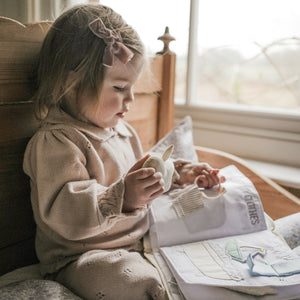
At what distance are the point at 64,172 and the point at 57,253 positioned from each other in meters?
0.18

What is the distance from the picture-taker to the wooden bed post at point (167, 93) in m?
1.23

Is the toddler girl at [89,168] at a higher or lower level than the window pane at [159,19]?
lower

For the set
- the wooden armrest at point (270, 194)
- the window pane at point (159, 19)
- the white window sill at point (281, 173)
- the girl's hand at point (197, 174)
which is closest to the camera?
the girl's hand at point (197, 174)

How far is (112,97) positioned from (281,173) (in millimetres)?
761

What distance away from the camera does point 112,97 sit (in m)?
0.76

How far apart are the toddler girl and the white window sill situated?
0.59m

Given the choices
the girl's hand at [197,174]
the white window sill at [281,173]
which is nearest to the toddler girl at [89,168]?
the girl's hand at [197,174]

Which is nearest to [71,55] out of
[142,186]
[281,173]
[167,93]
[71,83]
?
[71,83]

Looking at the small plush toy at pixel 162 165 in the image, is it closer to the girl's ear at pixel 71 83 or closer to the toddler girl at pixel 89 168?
the toddler girl at pixel 89 168

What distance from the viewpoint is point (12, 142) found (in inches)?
30.2

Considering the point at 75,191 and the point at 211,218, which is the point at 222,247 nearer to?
the point at 211,218

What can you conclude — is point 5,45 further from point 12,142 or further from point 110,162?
point 110,162

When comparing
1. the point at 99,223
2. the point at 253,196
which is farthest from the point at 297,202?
the point at 99,223

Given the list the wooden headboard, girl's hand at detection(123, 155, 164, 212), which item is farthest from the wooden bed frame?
girl's hand at detection(123, 155, 164, 212)
